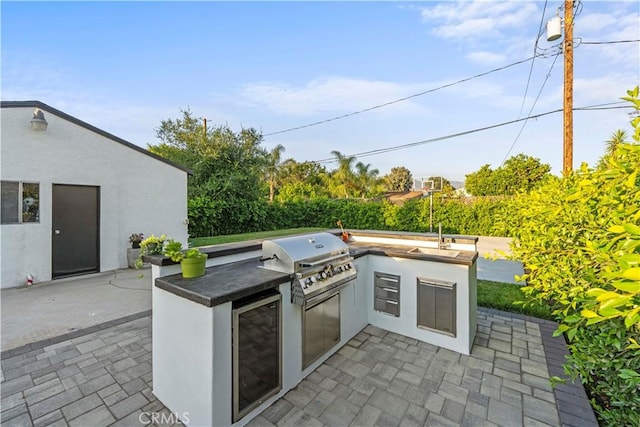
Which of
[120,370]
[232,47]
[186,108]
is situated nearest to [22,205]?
[120,370]

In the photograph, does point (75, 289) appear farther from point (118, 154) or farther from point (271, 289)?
point (271, 289)

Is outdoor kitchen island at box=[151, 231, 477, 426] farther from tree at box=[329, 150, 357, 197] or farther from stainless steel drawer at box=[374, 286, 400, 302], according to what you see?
tree at box=[329, 150, 357, 197]

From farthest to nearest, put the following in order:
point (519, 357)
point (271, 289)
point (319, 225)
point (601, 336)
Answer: point (319, 225), point (519, 357), point (271, 289), point (601, 336)

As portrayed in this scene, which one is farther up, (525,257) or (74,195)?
(74,195)

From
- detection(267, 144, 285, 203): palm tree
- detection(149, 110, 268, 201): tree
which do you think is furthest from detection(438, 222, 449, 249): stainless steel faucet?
detection(267, 144, 285, 203): palm tree

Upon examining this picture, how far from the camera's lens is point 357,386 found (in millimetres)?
2602

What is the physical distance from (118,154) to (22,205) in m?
2.05

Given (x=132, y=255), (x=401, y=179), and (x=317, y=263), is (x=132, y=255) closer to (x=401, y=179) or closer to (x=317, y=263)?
(x=317, y=263)

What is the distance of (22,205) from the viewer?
545 cm

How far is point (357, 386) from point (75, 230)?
6.98 metres

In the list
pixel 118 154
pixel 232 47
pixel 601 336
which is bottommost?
pixel 601 336

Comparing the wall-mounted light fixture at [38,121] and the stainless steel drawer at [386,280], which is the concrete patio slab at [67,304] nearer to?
the wall-mounted light fixture at [38,121]

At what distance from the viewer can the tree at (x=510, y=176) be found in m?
18.6

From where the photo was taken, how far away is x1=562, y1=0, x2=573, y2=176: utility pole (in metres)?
6.20
